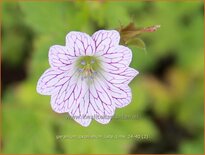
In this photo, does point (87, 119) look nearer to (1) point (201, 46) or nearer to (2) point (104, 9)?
(2) point (104, 9)

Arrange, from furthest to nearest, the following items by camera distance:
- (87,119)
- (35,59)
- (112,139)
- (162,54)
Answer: (162,54)
(112,139)
(35,59)
(87,119)

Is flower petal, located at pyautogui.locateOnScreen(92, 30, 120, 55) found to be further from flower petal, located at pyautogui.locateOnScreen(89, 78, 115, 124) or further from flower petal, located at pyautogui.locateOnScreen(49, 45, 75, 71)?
flower petal, located at pyautogui.locateOnScreen(89, 78, 115, 124)

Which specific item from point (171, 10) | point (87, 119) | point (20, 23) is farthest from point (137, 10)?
point (87, 119)

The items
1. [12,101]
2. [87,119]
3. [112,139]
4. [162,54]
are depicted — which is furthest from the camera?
[162,54]

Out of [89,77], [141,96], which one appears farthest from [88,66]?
[141,96]

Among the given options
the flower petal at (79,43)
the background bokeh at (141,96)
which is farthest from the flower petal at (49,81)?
the background bokeh at (141,96)

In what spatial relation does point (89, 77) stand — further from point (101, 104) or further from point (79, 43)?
point (79, 43)

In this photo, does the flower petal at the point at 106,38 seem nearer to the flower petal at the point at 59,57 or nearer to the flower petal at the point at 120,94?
the flower petal at the point at 59,57
